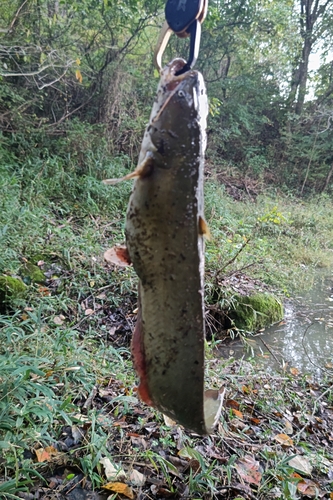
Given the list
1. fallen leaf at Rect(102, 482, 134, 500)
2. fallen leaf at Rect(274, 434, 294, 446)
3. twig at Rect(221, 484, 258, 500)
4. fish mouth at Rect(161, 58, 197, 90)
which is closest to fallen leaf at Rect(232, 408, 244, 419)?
fallen leaf at Rect(274, 434, 294, 446)

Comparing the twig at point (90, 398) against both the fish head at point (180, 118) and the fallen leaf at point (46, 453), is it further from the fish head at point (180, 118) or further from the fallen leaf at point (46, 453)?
the fish head at point (180, 118)

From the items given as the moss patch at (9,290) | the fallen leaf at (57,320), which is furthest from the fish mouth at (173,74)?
the moss patch at (9,290)

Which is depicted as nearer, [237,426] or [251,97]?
[237,426]

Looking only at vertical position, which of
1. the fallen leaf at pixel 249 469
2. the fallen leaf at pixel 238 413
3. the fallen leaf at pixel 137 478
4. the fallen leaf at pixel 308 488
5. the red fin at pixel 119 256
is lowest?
the fallen leaf at pixel 238 413

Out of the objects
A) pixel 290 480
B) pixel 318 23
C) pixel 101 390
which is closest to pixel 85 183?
pixel 101 390

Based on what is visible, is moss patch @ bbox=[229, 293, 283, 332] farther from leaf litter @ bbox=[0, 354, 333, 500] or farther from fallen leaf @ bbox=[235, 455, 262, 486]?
fallen leaf @ bbox=[235, 455, 262, 486]

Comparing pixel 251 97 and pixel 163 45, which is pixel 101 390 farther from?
pixel 251 97

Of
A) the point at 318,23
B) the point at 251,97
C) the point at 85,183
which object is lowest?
the point at 85,183

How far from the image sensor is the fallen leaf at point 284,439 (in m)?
2.41

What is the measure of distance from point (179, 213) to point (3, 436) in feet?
5.16

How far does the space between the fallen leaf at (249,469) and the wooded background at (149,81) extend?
504 centimetres

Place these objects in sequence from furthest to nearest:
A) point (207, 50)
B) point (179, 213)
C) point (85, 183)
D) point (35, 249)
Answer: point (207, 50) → point (85, 183) → point (35, 249) → point (179, 213)

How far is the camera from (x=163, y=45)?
36.2 inches

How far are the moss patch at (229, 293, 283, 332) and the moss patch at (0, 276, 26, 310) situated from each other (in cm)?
248
